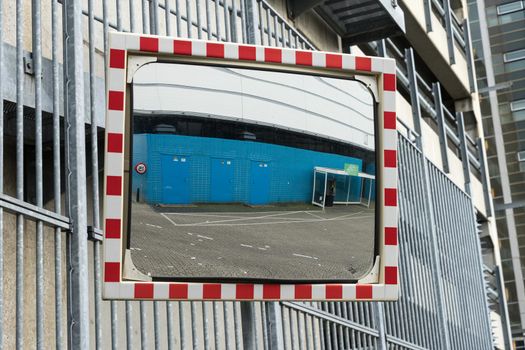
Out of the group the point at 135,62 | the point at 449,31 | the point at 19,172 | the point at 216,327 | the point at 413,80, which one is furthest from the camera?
the point at 449,31

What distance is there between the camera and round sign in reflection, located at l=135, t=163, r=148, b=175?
366 cm

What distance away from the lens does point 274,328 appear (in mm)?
A: 6133

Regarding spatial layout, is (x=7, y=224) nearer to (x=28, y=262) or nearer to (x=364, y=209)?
(x=28, y=262)

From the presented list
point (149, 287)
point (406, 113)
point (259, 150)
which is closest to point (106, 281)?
point (149, 287)

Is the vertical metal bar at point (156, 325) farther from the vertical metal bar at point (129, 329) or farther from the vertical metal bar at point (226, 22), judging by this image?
the vertical metal bar at point (226, 22)

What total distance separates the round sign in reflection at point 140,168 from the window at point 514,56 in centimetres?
4578

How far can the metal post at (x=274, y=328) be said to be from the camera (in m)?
6.13

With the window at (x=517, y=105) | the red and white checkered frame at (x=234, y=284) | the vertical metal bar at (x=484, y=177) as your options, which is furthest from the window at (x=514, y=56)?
the red and white checkered frame at (x=234, y=284)

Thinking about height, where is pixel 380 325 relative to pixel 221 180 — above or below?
below

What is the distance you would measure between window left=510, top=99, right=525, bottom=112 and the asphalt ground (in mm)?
44906

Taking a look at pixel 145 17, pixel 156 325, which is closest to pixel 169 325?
pixel 156 325

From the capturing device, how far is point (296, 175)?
394 centimetres

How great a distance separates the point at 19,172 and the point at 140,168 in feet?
2.95

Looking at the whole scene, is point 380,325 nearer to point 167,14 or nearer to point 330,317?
point 330,317
